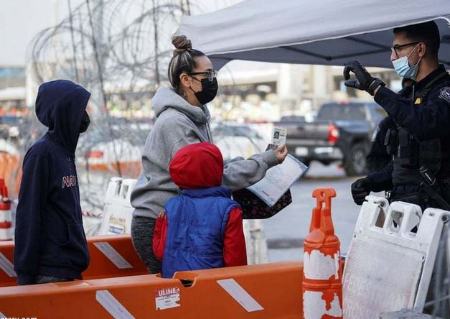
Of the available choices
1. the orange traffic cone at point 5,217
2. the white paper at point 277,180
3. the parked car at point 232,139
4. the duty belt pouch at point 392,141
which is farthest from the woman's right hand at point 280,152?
the parked car at point 232,139

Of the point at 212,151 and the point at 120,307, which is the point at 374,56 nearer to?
the point at 212,151

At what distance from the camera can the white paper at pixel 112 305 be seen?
3.87m

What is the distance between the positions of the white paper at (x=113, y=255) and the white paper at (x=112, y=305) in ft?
4.88

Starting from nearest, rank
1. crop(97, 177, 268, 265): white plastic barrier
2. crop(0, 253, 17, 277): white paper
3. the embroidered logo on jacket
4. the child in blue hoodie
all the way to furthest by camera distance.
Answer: the child in blue hoodie → the embroidered logo on jacket → crop(0, 253, 17, 277): white paper → crop(97, 177, 268, 265): white plastic barrier

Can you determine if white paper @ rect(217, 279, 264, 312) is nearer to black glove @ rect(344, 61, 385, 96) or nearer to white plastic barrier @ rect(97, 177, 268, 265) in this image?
black glove @ rect(344, 61, 385, 96)

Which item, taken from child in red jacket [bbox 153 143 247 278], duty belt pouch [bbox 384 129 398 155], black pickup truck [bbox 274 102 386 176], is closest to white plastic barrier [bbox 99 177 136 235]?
child in red jacket [bbox 153 143 247 278]

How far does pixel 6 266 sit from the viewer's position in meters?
5.03

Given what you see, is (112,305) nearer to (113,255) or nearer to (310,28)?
(113,255)

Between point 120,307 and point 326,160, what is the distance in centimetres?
1760

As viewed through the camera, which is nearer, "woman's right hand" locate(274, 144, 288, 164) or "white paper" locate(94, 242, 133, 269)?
"woman's right hand" locate(274, 144, 288, 164)

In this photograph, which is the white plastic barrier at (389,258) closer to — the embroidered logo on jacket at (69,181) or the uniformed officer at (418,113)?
the uniformed officer at (418,113)

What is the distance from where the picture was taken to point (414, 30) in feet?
14.7

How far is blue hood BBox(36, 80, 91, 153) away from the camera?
4.18 m

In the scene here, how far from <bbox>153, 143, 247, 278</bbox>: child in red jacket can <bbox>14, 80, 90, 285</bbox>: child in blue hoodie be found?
476 millimetres
